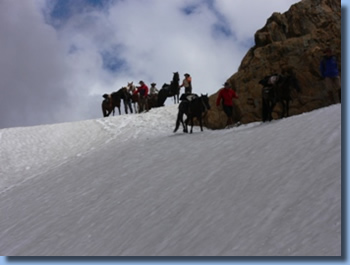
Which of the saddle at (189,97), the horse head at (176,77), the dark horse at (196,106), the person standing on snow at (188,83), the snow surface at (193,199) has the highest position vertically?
the horse head at (176,77)

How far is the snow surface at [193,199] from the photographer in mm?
5328

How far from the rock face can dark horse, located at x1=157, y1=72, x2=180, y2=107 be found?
4.76m

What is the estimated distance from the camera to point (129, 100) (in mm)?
26266

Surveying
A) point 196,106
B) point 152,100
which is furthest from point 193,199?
point 152,100

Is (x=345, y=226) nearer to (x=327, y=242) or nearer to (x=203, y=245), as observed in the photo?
(x=327, y=242)

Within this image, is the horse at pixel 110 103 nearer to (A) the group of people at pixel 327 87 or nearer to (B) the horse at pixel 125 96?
(B) the horse at pixel 125 96

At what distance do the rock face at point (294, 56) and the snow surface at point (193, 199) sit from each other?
15.7 ft

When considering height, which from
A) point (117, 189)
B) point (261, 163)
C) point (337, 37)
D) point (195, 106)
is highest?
point (337, 37)

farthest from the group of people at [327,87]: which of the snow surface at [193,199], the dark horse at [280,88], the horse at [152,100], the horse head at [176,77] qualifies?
the horse at [152,100]

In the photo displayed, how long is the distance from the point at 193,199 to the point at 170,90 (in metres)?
18.3

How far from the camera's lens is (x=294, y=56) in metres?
18.5

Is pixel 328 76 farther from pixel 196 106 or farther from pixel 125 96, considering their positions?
pixel 125 96

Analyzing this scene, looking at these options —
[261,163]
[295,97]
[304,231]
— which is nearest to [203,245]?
[304,231]

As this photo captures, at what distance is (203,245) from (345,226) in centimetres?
177
